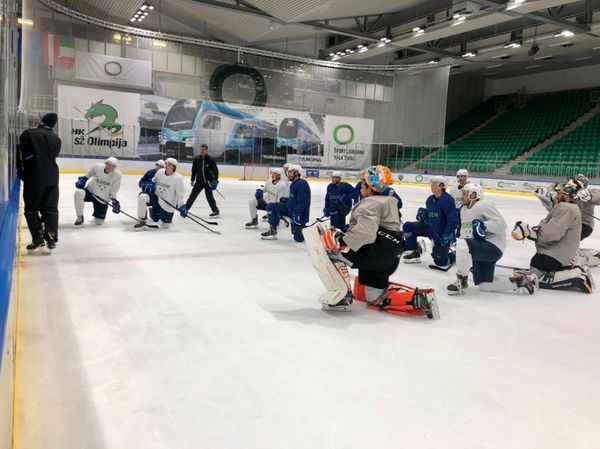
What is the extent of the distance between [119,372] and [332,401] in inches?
41.8

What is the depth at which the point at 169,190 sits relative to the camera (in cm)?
732

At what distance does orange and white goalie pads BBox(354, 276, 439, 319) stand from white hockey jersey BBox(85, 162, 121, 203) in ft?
15.7

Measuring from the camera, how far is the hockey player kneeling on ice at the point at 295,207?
6922 mm

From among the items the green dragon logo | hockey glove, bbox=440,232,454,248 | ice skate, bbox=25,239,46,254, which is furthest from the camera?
the green dragon logo

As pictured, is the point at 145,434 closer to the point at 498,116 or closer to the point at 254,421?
the point at 254,421

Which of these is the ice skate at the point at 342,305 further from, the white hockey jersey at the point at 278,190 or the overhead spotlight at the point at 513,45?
the overhead spotlight at the point at 513,45

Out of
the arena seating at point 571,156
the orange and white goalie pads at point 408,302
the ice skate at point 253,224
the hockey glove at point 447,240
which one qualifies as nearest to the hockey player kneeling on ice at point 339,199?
the ice skate at point 253,224

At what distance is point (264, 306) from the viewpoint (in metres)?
3.80

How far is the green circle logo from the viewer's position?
27.0 metres

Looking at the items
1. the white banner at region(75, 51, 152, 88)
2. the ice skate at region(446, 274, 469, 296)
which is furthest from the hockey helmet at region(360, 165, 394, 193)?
the white banner at region(75, 51, 152, 88)

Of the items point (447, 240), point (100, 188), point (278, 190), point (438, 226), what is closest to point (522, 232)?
point (447, 240)

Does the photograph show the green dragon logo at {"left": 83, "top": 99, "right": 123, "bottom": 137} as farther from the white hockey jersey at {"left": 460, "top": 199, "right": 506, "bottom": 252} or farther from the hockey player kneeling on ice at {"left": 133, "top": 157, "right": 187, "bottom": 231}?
the white hockey jersey at {"left": 460, "top": 199, "right": 506, "bottom": 252}

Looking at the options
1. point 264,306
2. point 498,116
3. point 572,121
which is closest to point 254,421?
point 264,306

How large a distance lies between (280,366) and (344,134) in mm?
25398
